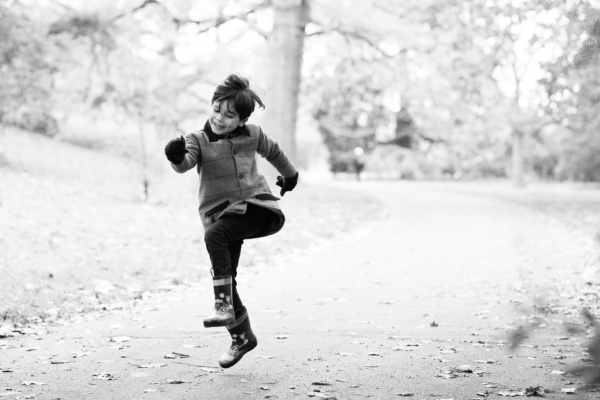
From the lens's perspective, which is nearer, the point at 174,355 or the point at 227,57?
the point at 174,355

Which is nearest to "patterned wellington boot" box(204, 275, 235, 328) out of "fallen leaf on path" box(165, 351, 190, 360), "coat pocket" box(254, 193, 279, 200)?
"coat pocket" box(254, 193, 279, 200)

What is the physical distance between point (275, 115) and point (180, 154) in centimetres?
1628

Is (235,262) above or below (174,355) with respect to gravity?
above

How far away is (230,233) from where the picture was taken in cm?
473

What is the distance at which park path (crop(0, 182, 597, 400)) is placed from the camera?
4.50 metres

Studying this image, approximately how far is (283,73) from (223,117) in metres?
16.0

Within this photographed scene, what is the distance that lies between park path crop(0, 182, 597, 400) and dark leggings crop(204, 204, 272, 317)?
69 centimetres

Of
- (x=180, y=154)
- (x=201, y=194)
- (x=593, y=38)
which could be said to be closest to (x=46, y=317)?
A: (x=201, y=194)

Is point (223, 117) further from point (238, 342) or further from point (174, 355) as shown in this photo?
point (174, 355)

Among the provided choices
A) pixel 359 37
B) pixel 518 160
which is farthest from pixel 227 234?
A: pixel 518 160

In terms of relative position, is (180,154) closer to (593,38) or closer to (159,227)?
(593,38)

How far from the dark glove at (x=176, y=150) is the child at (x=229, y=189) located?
0.20 m

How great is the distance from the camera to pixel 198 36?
73.7 ft

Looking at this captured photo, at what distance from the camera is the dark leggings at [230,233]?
4.69 meters
